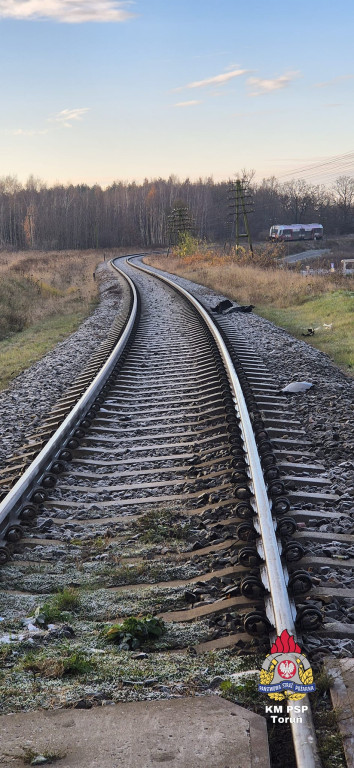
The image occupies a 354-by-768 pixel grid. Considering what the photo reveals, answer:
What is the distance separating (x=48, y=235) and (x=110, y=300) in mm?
88215

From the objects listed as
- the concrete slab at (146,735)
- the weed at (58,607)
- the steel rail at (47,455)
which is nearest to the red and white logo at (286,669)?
the concrete slab at (146,735)

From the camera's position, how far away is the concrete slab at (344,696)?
2.33 meters

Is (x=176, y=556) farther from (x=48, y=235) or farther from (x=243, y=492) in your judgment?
(x=48, y=235)

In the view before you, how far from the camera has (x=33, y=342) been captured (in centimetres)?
1470

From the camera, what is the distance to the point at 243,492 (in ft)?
14.9

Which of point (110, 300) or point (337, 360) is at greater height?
point (110, 300)

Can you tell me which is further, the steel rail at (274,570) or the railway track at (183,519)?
the railway track at (183,519)

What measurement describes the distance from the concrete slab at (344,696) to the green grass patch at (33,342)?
25.3 ft

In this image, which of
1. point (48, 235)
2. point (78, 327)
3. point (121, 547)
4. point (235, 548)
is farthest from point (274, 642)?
point (48, 235)

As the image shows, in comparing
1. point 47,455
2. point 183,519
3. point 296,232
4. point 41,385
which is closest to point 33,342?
point 41,385

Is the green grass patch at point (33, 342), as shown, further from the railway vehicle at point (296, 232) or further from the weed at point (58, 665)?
the railway vehicle at point (296, 232)

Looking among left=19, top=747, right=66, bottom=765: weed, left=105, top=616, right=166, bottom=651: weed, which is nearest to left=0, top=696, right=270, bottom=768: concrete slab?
left=19, top=747, right=66, bottom=765: weed

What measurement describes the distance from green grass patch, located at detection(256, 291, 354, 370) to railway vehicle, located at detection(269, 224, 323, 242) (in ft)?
246

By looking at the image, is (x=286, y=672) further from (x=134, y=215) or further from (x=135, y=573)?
(x=134, y=215)
